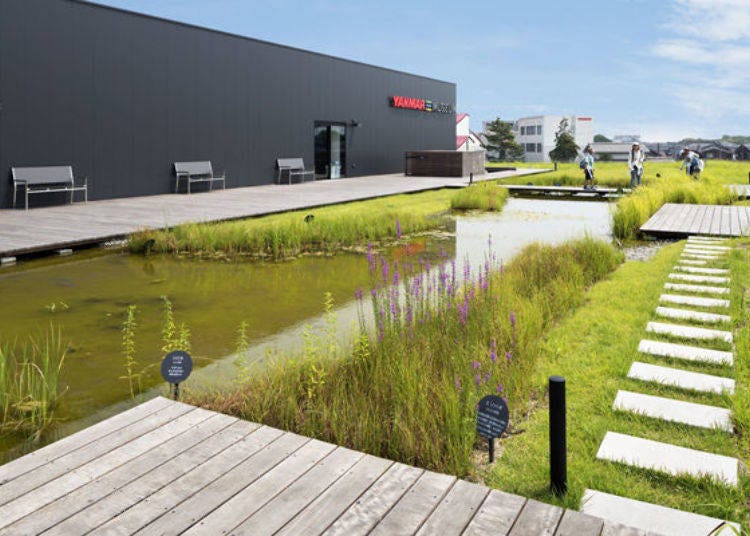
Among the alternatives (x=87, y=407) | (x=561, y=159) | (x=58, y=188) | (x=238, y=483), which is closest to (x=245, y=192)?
(x=58, y=188)

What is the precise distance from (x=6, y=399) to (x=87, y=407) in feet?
1.35

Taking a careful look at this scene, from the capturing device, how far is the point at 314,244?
895 cm

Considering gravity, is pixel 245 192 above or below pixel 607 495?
above

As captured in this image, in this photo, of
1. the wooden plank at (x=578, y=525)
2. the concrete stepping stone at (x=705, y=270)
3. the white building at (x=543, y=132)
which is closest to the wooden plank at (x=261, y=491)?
the wooden plank at (x=578, y=525)

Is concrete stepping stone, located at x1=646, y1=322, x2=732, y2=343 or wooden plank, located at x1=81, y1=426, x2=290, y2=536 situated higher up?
concrete stepping stone, located at x1=646, y1=322, x2=732, y2=343

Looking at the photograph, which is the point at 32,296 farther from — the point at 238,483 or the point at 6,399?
the point at 238,483

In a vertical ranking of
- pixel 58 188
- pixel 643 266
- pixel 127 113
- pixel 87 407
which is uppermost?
pixel 127 113

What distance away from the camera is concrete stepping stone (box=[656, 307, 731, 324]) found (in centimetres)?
462

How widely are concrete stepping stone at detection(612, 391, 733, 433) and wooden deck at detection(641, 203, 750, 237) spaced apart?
634 cm

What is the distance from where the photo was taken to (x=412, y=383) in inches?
126

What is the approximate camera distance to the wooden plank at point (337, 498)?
2.06 m

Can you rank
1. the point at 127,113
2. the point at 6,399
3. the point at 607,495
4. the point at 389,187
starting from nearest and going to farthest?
the point at 607,495
the point at 6,399
the point at 127,113
the point at 389,187

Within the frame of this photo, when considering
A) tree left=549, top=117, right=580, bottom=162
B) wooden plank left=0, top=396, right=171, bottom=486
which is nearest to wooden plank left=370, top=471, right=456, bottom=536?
wooden plank left=0, top=396, right=171, bottom=486

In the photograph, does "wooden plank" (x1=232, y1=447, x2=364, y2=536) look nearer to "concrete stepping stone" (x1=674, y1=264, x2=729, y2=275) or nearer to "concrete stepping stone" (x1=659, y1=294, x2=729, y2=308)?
"concrete stepping stone" (x1=659, y1=294, x2=729, y2=308)
